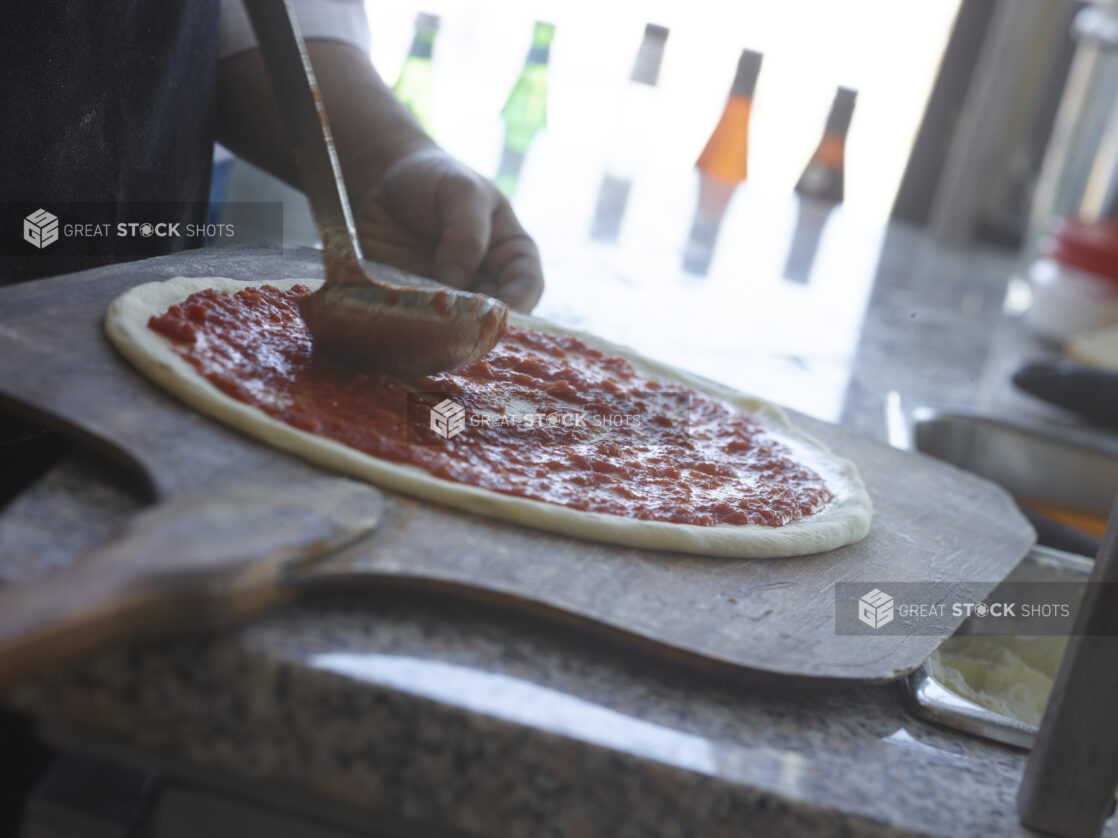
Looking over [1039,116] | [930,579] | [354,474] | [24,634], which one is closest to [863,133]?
[1039,116]

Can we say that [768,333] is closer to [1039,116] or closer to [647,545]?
[647,545]

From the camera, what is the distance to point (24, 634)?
0.44 meters

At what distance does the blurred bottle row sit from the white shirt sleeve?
232 millimetres

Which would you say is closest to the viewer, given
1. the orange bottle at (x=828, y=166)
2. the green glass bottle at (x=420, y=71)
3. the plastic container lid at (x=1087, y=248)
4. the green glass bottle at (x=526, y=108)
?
the plastic container lid at (x=1087, y=248)

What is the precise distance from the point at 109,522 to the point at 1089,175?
3102 mm

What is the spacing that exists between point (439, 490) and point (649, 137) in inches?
105

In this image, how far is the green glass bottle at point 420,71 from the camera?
223 cm

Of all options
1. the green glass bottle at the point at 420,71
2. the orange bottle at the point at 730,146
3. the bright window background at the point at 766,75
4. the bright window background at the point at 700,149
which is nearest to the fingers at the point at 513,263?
the bright window background at the point at 700,149

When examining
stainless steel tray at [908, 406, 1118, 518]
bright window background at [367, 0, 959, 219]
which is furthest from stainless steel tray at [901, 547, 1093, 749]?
bright window background at [367, 0, 959, 219]

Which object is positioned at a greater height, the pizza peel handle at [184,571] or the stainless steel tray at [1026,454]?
the pizza peel handle at [184,571]

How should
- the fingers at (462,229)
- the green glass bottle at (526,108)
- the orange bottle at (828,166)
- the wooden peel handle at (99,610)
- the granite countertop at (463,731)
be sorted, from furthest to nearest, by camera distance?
the orange bottle at (828,166) → the green glass bottle at (526,108) → the fingers at (462,229) → the granite countertop at (463,731) → the wooden peel handle at (99,610)

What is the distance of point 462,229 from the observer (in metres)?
1.29

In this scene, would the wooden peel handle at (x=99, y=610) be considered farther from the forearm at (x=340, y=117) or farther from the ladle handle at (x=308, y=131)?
the forearm at (x=340, y=117)

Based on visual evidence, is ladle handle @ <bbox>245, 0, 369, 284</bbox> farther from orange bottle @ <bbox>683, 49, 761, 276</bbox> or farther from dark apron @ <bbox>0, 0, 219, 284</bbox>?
orange bottle @ <bbox>683, 49, 761, 276</bbox>
